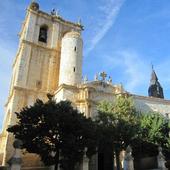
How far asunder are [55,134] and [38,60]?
62.0 ft

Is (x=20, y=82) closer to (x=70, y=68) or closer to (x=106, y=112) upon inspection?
(x=70, y=68)

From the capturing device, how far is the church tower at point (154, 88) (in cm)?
5796

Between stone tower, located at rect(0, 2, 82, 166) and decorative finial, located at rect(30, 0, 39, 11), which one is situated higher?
decorative finial, located at rect(30, 0, 39, 11)

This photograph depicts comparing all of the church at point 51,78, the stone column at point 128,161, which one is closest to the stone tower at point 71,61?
the church at point 51,78

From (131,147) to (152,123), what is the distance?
3.91 meters

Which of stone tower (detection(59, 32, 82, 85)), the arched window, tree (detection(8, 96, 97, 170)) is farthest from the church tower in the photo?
tree (detection(8, 96, 97, 170))

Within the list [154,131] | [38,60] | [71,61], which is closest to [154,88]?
[71,61]

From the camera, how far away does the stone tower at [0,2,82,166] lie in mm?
33188

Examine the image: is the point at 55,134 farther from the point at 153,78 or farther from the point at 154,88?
the point at 153,78

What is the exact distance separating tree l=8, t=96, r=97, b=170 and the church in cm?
755

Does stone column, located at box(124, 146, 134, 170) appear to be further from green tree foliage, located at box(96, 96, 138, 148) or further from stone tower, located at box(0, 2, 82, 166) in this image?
stone tower, located at box(0, 2, 82, 166)

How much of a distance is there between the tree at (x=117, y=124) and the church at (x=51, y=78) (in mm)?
3997

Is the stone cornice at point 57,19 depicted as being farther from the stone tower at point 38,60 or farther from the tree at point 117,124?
the tree at point 117,124

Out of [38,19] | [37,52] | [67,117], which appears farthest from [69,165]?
[38,19]
